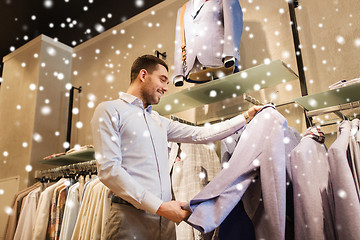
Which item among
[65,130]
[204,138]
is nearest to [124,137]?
[204,138]

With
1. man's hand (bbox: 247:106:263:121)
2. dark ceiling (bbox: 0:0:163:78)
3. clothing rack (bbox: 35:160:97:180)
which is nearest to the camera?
man's hand (bbox: 247:106:263:121)

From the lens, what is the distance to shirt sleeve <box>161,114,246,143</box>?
170 centimetres

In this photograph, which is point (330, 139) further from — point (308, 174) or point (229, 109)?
point (308, 174)

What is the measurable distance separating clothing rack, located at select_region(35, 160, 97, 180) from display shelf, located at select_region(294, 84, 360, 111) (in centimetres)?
173

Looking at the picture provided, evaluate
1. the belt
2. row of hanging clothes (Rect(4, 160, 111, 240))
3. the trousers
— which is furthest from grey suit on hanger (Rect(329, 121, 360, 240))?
row of hanging clothes (Rect(4, 160, 111, 240))

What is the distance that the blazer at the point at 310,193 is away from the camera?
1.10m

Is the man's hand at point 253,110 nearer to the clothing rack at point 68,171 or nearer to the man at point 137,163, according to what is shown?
the man at point 137,163

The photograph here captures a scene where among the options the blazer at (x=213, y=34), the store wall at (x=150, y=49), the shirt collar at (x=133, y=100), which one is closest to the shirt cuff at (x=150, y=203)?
the shirt collar at (x=133, y=100)

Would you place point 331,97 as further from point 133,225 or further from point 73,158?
point 73,158

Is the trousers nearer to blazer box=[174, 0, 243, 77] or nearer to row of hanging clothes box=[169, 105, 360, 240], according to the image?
row of hanging clothes box=[169, 105, 360, 240]

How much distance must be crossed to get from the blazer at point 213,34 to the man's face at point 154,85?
0.46 metres

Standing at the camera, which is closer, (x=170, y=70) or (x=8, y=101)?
(x=170, y=70)

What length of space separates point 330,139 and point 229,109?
2.52ft

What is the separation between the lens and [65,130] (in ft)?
12.2
